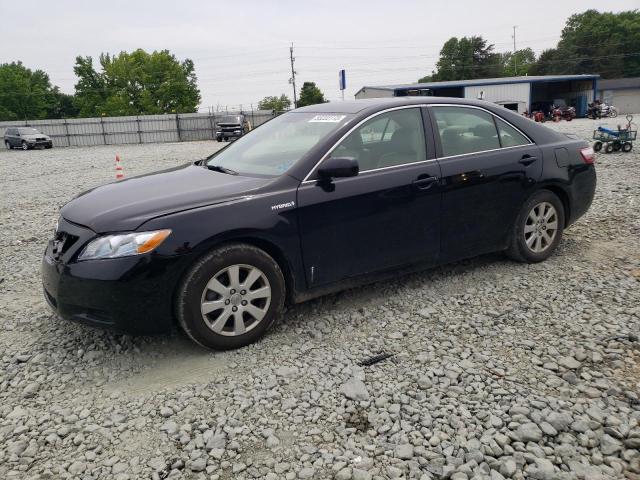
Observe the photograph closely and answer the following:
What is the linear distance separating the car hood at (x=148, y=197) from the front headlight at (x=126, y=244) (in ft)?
0.20

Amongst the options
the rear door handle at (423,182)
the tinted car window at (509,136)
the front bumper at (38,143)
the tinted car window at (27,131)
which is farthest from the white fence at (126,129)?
the rear door handle at (423,182)

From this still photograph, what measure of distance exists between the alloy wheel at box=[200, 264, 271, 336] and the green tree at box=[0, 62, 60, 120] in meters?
80.9

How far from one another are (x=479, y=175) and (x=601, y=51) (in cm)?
9747

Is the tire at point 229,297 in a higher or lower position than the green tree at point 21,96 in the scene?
lower

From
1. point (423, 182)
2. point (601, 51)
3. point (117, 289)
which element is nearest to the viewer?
point (117, 289)

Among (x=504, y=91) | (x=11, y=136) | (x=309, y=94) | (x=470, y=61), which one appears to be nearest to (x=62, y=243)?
(x=11, y=136)

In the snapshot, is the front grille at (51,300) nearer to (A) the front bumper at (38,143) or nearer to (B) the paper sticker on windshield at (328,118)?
(B) the paper sticker on windshield at (328,118)

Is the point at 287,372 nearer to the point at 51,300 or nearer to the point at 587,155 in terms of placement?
the point at 51,300

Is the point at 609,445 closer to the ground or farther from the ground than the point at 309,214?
closer to the ground

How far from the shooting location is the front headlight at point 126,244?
10.8ft

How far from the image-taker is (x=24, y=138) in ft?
108

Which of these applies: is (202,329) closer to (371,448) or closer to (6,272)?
(371,448)

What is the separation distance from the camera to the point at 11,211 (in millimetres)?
9367

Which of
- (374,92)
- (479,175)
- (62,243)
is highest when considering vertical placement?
(374,92)
